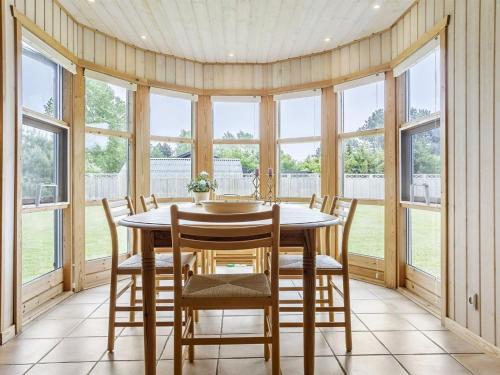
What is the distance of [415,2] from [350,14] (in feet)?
1.82

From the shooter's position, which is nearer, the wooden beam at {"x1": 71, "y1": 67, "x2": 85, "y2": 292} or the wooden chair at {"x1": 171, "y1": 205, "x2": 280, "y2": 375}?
the wooden chair at {"x1": 171, "y1": 205, "x2": 280, "y2": 375}

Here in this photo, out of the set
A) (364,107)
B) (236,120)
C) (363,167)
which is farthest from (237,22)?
(363,167)

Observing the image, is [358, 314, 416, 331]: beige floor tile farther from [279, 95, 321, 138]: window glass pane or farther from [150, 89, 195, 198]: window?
[150, 89, 195, 198]: window

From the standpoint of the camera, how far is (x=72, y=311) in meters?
2.89

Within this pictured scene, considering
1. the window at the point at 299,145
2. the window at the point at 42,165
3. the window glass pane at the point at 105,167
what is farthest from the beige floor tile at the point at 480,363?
the window glass pane at the point at 105,167

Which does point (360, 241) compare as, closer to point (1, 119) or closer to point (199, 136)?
point (199, 136)

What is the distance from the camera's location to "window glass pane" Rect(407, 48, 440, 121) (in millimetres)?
2923

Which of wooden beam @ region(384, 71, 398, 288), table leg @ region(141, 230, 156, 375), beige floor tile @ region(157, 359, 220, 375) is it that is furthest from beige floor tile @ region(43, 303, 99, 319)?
wooden beam @ region(384, 71, 398, 288)

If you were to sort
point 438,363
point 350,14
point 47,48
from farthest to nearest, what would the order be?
1. point 350,14
2. point 47,48
3. point 438,363

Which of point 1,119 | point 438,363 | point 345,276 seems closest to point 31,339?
point 1,119

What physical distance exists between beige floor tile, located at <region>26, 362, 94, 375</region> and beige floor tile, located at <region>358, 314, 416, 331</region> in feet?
6.26

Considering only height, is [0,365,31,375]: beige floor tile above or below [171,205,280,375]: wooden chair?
below

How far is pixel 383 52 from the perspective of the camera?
364 cm

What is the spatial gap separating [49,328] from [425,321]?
2.84m
